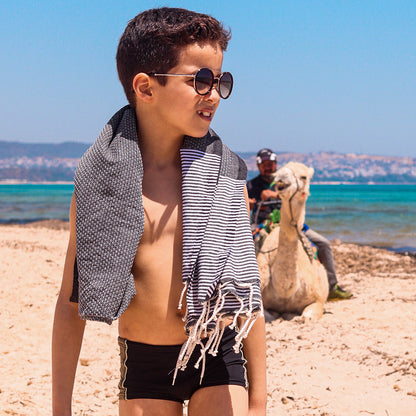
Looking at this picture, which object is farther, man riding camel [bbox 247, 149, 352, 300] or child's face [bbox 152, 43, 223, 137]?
man riding camel [bbox 247, 149, 352, 300]

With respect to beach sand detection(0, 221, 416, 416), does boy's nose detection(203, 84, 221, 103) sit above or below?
above

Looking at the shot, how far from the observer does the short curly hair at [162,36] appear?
216 cm

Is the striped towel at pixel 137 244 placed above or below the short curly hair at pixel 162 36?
below

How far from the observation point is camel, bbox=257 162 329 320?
6.62m

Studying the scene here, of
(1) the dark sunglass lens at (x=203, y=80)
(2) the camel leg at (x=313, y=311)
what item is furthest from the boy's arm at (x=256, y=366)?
(2) the camel leg at (x=313, y=311)

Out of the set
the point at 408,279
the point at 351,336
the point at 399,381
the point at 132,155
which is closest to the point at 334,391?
the point at 399,381

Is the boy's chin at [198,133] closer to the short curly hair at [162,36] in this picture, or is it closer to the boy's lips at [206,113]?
the boy's lips at [206,113]

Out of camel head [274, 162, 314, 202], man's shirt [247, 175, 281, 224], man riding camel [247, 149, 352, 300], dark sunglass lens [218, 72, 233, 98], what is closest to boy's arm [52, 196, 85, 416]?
dark sunglass lens [218, 72, 233, 98]

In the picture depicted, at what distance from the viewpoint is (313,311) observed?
729 cm

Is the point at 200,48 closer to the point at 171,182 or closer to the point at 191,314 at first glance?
→ the point at 171,182

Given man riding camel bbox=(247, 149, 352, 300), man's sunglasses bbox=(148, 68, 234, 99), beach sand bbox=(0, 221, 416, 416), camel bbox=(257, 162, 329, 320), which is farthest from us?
man riding camel bbox=(247, 149, 352, 300)

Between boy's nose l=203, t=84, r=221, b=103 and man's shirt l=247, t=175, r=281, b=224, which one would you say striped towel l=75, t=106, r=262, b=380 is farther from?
man's shirt l=247, t=175, r=281, b=224

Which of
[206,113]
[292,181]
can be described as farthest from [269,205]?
[206,113]

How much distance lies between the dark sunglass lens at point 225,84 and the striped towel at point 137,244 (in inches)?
11.6
